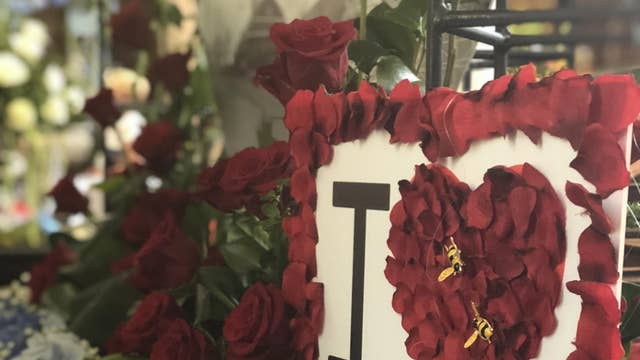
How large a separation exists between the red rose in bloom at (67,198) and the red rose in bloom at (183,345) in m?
0.57

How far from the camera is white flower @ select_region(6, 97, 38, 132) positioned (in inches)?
62.6

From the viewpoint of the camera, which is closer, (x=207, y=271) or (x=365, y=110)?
(x=365, y=110)

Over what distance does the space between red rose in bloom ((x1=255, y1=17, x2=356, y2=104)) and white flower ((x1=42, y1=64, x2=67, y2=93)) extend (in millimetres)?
1219

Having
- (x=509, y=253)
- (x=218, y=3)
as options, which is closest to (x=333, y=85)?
(x=509, y=253)

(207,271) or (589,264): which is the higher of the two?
(589,264)

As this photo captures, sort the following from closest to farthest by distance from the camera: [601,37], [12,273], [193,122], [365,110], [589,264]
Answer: [589,264] < [365,110] < [601,37] < [193,122] < [12,273]

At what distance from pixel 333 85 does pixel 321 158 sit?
0.06 metres

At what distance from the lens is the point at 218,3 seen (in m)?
0.77

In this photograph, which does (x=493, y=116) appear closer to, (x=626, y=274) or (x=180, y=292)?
(x=626, y=274)

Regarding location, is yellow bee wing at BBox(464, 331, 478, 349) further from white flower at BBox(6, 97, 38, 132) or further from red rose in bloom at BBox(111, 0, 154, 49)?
white flower at BBox(6, 97, 38, 132)

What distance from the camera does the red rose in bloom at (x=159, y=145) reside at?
1.02 meters

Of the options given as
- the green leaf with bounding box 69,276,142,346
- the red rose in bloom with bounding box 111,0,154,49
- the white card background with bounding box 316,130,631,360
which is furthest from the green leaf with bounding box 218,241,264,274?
the red rose in bloom with bounding box 111,0,154,49

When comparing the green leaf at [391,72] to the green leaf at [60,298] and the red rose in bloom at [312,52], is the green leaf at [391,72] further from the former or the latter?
the green leaf at [60,298]

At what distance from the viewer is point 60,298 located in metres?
1.01
